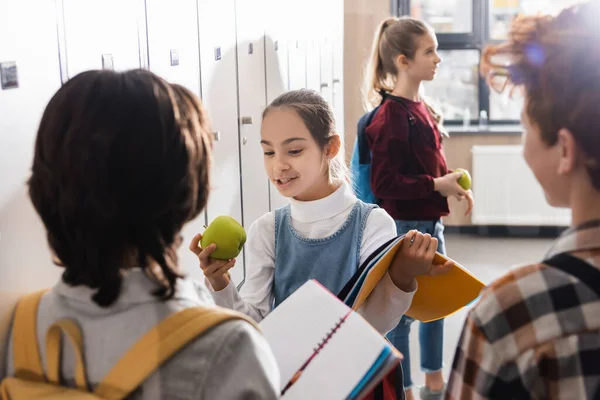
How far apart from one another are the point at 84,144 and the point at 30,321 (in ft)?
0.78

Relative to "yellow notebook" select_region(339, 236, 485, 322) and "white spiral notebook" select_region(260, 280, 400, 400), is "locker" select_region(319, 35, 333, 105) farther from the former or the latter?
"white spiral notebook" select_region(260, 280, 400, 400)

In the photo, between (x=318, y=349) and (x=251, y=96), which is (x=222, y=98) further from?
(x=318, y=349)

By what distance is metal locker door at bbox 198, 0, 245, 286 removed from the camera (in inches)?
89.6

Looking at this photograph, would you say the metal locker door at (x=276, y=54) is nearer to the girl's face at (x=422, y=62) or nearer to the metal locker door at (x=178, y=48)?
the girl's face at (x=422, y=62)

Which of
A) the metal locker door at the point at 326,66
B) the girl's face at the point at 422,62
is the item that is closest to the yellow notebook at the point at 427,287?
the girl's face at the point at 422,62

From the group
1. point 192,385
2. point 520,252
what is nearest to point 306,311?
point 192,385

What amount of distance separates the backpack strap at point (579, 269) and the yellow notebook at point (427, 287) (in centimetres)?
49

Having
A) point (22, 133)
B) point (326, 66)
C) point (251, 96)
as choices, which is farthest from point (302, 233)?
point (326, 66)

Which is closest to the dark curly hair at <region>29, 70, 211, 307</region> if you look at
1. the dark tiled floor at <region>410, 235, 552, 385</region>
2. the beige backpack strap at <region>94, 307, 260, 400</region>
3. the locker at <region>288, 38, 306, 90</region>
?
the beige backpack strap at <region>94, 307, 260, 400</region>

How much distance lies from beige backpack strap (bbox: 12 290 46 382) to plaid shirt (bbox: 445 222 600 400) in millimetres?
515

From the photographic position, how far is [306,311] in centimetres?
113

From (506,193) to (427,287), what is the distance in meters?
4.22

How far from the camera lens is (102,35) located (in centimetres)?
146

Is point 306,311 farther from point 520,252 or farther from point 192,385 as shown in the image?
point 520,252
